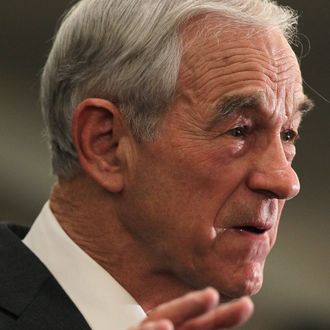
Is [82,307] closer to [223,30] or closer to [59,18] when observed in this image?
[223,30]

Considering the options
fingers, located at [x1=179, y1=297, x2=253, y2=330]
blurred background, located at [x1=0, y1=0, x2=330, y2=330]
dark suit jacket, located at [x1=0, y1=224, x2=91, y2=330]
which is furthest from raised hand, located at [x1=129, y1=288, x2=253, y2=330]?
blurred background, located at [x1=0, y1=0, x2=330, y2=330]

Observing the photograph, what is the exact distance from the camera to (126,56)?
1.81m

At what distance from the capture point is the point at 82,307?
5.85 feet

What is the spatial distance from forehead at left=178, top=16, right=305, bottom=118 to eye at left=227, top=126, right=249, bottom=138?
5 centimetres

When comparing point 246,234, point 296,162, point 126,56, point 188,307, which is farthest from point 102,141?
point 296,162

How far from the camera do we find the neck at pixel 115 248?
1833 millimetres

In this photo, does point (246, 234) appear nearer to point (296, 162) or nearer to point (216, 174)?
point (216, 174)

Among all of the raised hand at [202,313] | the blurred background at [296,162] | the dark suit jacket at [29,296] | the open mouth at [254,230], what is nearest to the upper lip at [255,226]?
the open mouth at [254,230]

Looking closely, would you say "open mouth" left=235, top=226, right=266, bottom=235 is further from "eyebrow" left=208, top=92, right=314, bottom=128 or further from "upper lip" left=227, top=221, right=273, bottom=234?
"eyebrow" left=208, top=92, right=314, bottom=128

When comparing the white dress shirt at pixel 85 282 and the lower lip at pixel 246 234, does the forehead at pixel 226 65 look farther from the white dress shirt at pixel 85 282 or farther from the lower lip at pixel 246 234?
the white dress shirt at pixel 85 282

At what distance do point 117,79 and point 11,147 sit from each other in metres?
1.65

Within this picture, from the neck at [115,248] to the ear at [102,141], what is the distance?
0.03 metres

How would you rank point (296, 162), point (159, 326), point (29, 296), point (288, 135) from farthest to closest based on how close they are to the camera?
point (296, 162) < point (288, 135) < point (29, 296) < point (159, 326)

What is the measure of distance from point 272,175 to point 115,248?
0.93ft
